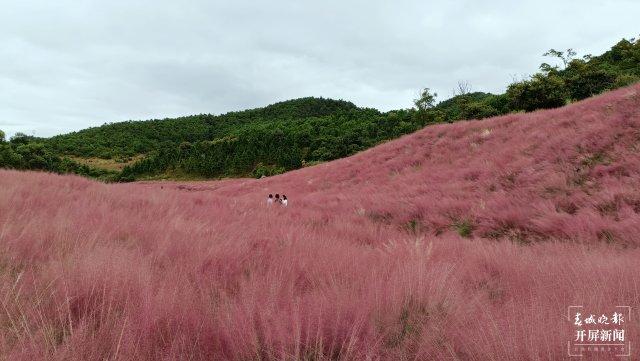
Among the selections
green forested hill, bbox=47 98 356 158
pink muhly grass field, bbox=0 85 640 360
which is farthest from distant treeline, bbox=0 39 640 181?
pink muhly grass field, bbox=0 85 640 360

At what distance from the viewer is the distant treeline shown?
33.2m

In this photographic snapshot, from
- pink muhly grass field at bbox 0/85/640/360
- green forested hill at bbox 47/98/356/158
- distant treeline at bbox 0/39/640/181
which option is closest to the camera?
pink muhly grass field at bbox 0/85/640/360

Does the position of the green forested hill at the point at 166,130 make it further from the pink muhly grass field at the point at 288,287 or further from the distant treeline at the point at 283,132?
the pink muhly grass field at the point at 288,287

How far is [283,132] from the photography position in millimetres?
87375

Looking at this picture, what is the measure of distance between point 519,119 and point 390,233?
1301 cm

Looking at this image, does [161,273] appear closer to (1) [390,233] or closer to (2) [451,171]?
(1) [390,233]

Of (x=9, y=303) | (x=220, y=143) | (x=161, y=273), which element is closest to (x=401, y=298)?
(x=161, y=273)

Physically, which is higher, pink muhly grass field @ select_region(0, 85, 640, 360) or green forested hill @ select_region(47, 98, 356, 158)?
green forested hill @ select_region(47, 98, 356, 158)

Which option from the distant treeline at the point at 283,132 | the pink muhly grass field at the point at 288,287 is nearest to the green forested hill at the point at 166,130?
the distant treeline at the point at 283,132

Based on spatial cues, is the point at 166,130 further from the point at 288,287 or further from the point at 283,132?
the point at 288,287

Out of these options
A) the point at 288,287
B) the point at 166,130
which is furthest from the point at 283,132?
the point at 288,287

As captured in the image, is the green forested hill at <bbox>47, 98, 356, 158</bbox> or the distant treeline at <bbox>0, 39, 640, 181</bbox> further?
the green forested hill at <bbox>47, 98, 356, 158</bbox>

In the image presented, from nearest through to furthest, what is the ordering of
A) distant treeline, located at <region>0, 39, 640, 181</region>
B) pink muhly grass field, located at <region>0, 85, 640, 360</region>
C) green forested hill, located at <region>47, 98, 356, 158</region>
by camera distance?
1. pink muhly grass field, located at <region>0, 85, 640, 360</region>
2. distant treeline, located at <region>0, 39, 640, 181</region>
3. green forested hill, located at <region>47, 98, 356, 158</region>

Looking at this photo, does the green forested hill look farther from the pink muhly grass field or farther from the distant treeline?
the pink muhly grass field
